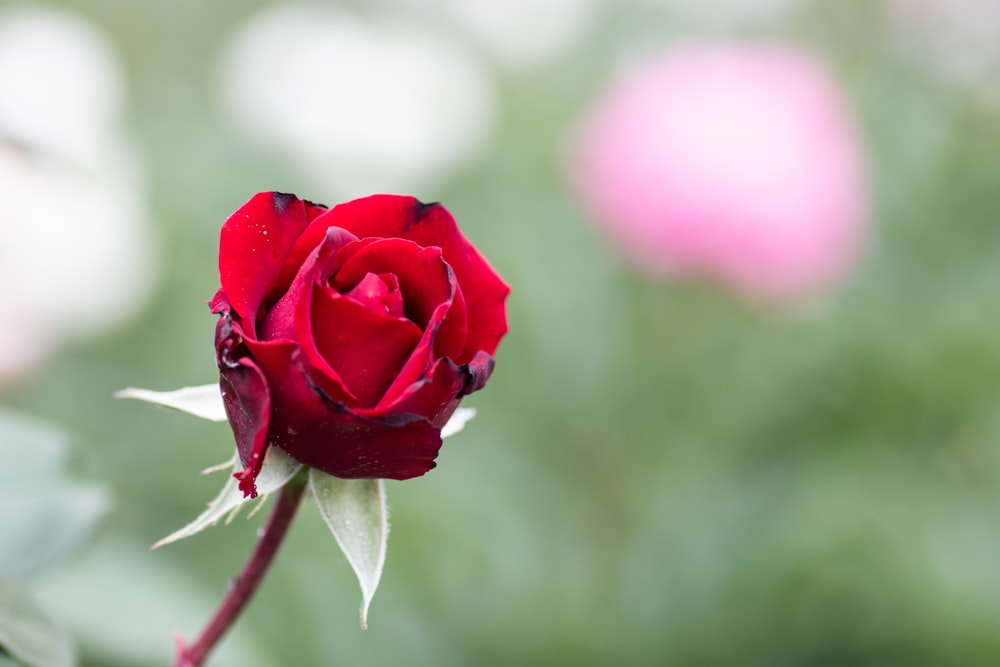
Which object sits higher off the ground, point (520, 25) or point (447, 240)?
point (520, 25)

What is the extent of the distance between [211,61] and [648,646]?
129 centimetres

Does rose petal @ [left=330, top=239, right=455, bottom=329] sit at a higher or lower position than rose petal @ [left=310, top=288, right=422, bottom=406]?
higher

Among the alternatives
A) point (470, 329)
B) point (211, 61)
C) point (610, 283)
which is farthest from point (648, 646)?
point (211, 61)

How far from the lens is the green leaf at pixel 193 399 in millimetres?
320

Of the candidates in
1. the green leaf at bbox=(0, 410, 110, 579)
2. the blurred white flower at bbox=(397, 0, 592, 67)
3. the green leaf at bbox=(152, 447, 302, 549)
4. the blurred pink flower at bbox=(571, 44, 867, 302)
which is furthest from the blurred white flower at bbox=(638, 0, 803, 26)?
the green leaf at bbox=(152, 447, 302, 549)

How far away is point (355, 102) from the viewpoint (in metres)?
1.24

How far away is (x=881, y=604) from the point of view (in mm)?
1036

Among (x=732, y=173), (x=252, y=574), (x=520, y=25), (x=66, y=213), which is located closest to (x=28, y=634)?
(x=252, y=574)

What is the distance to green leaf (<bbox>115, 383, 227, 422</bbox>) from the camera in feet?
1.05

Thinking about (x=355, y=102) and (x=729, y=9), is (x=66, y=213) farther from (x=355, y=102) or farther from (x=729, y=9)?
(x=729, y=9)

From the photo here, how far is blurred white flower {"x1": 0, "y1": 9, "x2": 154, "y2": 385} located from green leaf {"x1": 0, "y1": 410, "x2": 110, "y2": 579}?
14.8 inches

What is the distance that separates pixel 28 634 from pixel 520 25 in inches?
54.9

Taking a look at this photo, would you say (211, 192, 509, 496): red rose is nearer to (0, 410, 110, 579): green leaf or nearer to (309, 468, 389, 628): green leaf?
(309, 468, 389, 628): green leaf

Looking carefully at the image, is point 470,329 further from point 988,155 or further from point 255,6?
point 255,6
